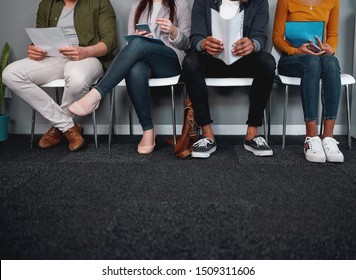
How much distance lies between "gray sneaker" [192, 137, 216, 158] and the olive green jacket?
83cm

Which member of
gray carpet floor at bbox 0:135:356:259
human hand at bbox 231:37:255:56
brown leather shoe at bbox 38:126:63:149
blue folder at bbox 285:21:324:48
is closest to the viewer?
gray carpet floor at bbox 0:135:356:259

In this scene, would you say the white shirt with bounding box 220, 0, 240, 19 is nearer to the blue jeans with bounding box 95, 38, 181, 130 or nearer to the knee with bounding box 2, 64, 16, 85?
the blue jeans with bounding box 95, 38, 181, 130

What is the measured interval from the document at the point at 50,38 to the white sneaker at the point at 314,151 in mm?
1434

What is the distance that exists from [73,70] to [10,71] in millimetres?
363

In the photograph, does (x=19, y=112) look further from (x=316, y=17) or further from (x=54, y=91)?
(x=316, y=17)

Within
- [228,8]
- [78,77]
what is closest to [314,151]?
[228,8]

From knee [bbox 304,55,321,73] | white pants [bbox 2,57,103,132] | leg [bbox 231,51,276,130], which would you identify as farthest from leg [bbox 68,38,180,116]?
knee [bbox 304,55,321,73]

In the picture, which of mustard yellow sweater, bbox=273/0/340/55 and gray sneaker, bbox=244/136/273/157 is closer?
gray sneaker, bbox=244/136/273/157

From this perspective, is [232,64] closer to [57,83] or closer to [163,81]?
[163,81]

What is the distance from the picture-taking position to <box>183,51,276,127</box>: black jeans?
75.9 inches

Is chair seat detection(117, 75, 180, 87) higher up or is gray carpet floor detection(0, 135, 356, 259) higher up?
chair seat detection(117, 75, 180, 87)

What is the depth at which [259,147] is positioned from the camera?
1.96 meters

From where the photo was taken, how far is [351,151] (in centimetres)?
206

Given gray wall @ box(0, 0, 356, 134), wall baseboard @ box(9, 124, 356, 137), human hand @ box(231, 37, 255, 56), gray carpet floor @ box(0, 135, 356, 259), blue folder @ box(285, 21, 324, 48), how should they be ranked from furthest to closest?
wall baseboard @ box(9, 124, 356, 137) < gray wall @ box(0, 0, 356, 134) < blue folder @ box(285, 21, 324, 48) < human hand @ box(231, 37, 255, 56) < gray carpet floor @ box(0, 135, 356, 259)
